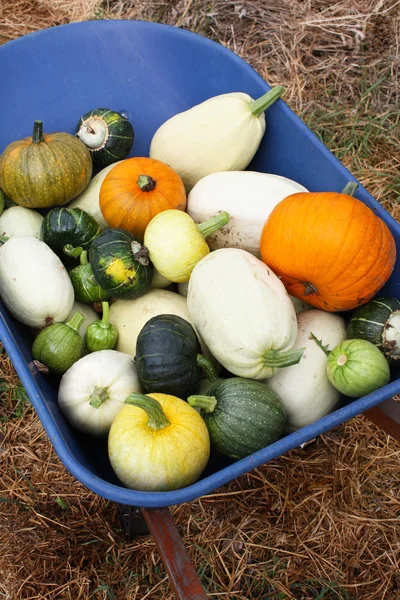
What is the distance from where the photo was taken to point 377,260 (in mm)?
1672

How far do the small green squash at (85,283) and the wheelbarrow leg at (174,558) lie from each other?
2.46 feet

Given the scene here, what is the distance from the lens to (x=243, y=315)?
159 cm

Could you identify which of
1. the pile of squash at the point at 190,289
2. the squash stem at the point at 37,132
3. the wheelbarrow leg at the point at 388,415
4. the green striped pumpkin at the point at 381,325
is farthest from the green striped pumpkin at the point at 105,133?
the wheelbarrow leg at the point at 388,415

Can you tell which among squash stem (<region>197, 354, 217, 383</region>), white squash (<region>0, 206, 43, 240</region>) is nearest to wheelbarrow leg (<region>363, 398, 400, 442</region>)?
squash stem (<region>197, 354, 217, 383</region>)

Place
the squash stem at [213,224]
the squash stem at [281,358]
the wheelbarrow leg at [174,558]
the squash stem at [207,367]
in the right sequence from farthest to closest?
the squash stem at [213,224] < the squash stem at [207,367] < the squash stem at [281,358] < the wheelbarrow leg at [174,558]

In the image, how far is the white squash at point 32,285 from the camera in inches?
70.1

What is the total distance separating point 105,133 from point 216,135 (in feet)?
1.38

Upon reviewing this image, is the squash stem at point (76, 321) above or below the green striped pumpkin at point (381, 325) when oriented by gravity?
below

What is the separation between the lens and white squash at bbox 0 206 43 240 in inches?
79.4

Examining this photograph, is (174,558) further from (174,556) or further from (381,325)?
(381,325)

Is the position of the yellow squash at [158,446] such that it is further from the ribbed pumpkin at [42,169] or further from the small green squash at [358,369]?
the ribbed pumpkin at [42,169]

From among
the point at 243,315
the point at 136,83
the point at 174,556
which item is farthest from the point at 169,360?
the point at 136,83

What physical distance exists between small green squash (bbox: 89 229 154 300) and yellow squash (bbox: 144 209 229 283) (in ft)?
0.14

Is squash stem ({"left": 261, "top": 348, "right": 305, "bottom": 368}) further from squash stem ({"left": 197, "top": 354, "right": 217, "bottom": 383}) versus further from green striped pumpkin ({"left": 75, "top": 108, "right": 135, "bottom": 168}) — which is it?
green striped pumpkin ({"left": 75, "top": 108, "right": 135, "bottom": 168})
